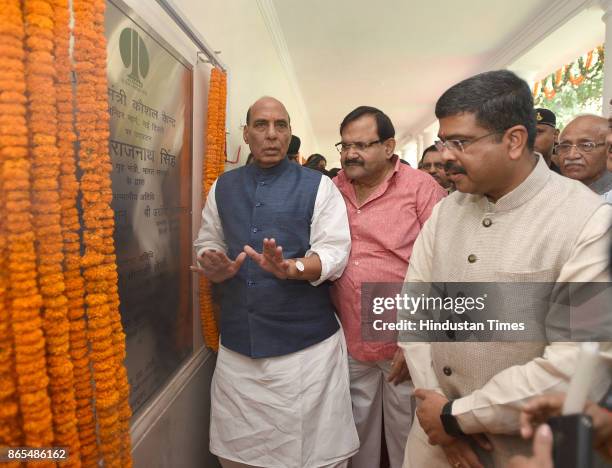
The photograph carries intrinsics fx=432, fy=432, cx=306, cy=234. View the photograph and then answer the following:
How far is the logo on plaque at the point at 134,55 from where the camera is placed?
1.26m

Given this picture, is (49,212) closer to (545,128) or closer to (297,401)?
(297,401)

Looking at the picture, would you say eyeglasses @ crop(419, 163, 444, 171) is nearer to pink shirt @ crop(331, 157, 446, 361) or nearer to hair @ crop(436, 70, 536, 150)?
pink shirt @ crop(331, 157, 446, 361)

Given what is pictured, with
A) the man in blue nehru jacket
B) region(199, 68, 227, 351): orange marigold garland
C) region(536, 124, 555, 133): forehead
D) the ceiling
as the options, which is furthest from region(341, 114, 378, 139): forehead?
the ceiling

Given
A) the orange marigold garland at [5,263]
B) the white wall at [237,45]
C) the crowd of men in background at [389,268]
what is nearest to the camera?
the orange marigold garland at [5,263]

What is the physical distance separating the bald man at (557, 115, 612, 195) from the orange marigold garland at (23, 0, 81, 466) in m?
2.34

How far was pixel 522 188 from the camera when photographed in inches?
42.9

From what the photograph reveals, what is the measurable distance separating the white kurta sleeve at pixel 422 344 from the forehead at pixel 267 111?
0.77m

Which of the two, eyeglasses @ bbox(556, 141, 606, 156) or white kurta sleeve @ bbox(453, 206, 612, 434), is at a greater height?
eyeglasses @ bbox(556, 141, 606, 156)

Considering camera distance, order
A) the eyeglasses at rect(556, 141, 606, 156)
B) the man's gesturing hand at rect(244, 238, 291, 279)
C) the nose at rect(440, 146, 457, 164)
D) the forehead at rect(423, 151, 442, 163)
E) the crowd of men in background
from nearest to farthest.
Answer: the crowd of men in background → the nose at rect(440, 146, 457, 164) → the man's gesturing hand at rect(244, 238, 291, 279) → the eyeglasses at rect(556, 141, 606, 156) → the forehead at rect(423, 151, 442, 163)

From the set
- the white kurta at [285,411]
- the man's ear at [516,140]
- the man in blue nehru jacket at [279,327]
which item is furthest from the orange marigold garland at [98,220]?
the man's ear at [516,140]

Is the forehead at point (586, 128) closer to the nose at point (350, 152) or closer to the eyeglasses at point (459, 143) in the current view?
the nose at point (350, 152)

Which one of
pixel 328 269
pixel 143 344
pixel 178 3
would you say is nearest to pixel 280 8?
pixel 178 3

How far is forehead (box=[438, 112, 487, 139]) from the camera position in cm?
109

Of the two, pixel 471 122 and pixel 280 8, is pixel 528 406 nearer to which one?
pixel 471 122
